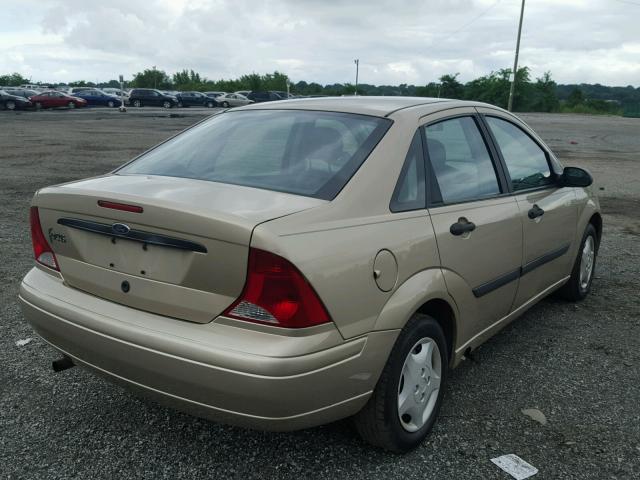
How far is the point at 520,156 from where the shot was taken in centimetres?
397

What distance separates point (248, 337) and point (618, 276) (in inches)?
186

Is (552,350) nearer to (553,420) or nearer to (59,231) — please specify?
(553,420)

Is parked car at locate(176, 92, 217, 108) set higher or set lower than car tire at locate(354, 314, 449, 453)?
lower

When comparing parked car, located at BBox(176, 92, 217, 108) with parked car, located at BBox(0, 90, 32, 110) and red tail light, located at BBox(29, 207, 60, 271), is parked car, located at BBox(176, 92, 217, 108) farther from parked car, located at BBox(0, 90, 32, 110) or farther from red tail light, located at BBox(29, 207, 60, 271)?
red tail light, located at BBox(29, 207, 60, 271)

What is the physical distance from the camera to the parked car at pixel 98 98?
5259 cm

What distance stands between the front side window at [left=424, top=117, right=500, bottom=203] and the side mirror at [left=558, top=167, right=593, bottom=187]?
890 millimetres

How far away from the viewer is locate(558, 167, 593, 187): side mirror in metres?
4.12

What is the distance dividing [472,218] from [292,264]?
132cm

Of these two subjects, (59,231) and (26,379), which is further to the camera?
(26,379)

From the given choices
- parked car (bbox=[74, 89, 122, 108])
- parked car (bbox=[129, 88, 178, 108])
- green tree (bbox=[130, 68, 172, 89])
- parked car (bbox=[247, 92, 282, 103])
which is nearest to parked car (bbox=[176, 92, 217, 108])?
parked car (bbox=[129, 88, 178, 108])

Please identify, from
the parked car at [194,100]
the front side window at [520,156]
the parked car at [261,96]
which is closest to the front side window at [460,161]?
the front side window at [520,156]

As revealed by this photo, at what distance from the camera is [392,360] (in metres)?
2.56

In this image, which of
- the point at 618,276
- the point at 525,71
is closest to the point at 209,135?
the point at 618,276

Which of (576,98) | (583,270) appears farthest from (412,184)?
(576,98)
